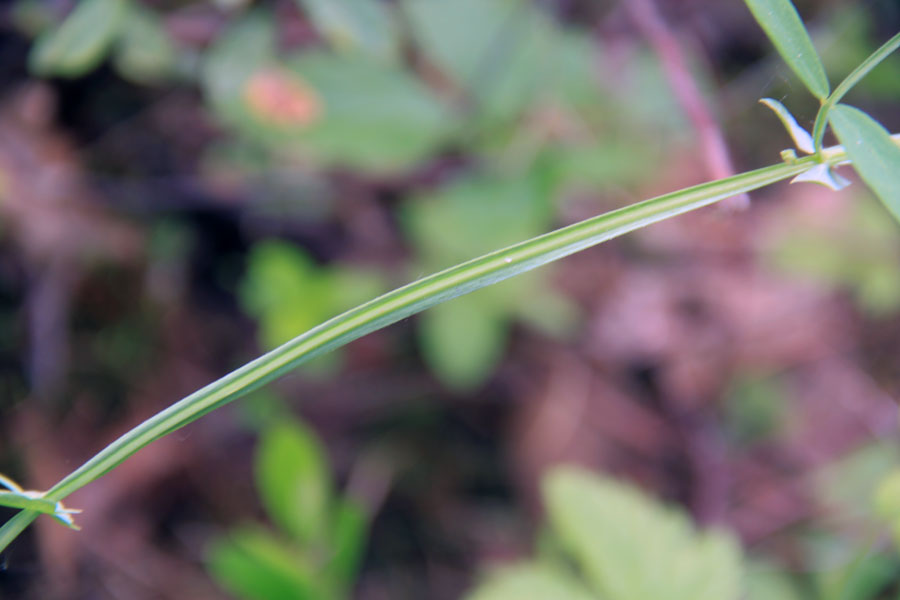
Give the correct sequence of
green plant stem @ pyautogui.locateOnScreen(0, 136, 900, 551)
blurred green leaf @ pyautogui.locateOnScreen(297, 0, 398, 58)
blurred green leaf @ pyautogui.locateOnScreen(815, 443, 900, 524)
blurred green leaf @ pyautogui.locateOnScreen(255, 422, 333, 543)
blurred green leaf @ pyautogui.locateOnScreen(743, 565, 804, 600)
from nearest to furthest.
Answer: green plant stem @ pyautogui.locateOnScreen(0, 136, 900, 551), blurred green leaf @ pyautogui.locateOnScreen(297, 0, 398, 58), blurred green leaf @ pyautogui.locateOnScreen(255, 422, 333, 543), blurred green leaf @ pyautogui.locateOnScreen(743, 565, 804, 600), blurred green leaf @ pyautogui.locateOnScreen(815, 443, 900, 524)

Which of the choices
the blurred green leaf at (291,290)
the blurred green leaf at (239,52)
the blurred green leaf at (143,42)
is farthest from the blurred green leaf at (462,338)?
the blurred green leaf at (143,42)

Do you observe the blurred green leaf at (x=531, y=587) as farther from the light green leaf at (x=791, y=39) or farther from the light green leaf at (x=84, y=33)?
the light green leaf at (x=84, y=33)

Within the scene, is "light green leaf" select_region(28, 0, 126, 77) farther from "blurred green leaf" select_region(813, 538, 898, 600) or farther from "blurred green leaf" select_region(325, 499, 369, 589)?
"blurred green leaf" select_region(813, 538, 898, 600)

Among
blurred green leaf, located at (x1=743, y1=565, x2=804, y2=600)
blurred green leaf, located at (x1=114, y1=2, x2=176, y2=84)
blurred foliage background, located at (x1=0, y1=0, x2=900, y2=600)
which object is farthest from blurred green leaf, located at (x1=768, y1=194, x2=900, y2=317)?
blurred green leaf, located at (x1=114, y1=2, x2=176, y2=84)

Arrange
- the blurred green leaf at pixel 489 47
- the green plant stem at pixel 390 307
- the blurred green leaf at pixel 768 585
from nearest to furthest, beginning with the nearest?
the green plant stem at pixel 390 307 → the blurred green leaf at pixel 768 585 → the blurred green leaf at pixel 489 47

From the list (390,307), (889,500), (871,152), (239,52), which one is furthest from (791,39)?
(239,52)

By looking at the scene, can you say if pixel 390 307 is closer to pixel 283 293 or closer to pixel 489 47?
pixel 283 293

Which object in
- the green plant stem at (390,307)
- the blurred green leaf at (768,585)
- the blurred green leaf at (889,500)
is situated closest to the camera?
the green plant stem at (390,307)
